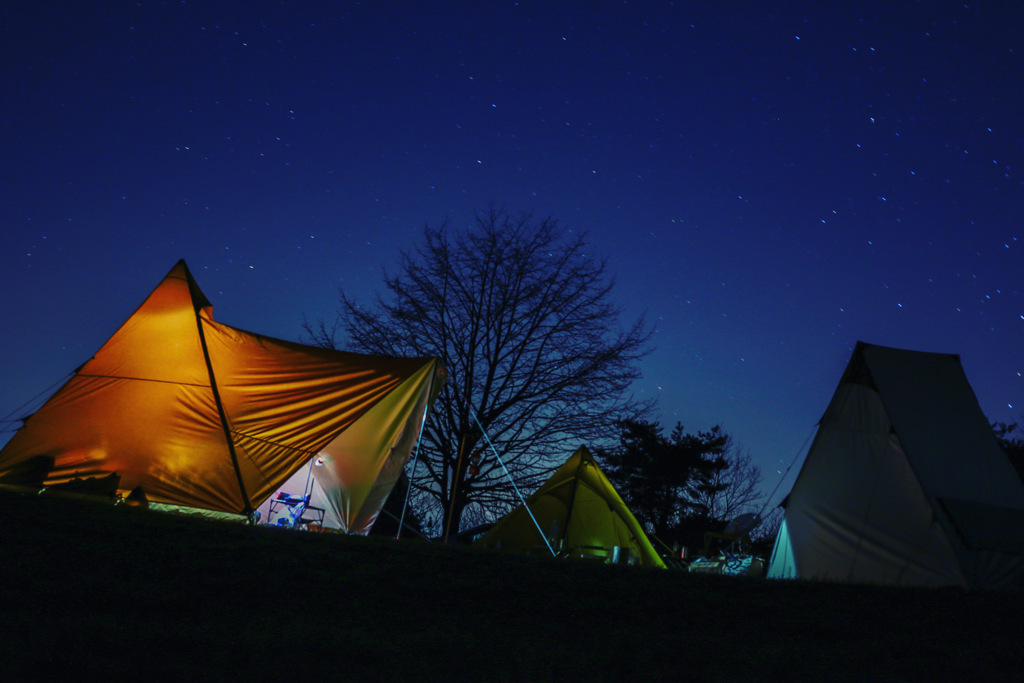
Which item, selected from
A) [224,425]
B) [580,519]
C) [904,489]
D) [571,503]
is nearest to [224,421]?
[224,425]

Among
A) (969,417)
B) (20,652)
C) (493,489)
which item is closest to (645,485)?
(493,489)

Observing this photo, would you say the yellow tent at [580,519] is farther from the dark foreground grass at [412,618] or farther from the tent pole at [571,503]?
the dark foreground grass at [412,618]

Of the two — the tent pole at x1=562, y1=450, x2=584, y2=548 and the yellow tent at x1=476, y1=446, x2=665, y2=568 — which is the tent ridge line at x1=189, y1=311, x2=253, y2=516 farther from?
the tent pole at x1=562, y1=450, x2=584, y2=548

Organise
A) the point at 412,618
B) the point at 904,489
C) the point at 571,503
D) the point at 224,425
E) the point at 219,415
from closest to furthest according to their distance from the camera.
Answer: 1. the point at 412,618
2. the point at 904,489
3. the point at 224,425
4. the point at 219,415
5. the point at 571,503

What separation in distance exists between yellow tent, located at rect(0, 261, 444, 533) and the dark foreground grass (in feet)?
8.11

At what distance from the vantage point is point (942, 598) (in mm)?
4867

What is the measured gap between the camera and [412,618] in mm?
3238

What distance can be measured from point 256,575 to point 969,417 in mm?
7178

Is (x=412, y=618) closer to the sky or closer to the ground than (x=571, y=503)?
closer to the ground

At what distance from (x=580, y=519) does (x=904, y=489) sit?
4167 millimetres

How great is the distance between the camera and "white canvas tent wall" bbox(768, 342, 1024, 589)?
6.50 m

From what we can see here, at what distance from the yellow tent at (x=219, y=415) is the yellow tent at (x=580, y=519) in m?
2.16

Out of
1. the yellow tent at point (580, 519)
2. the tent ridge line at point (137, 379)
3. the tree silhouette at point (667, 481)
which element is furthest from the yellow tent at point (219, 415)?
the tree silhouette at point (667, 481)

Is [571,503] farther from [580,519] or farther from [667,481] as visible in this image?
[667,481]
